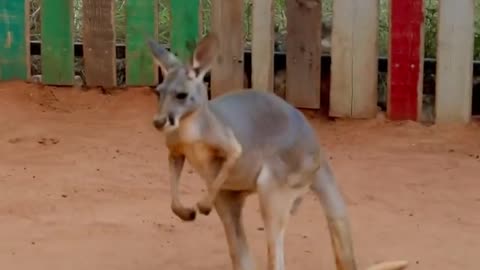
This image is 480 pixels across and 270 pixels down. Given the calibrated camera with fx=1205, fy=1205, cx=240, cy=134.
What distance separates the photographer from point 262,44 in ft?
28.3

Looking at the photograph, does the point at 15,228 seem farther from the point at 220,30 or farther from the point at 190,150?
the point at 220,30

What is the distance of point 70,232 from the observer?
6.32m

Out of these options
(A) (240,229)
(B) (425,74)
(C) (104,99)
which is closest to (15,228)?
(A) (240,229)

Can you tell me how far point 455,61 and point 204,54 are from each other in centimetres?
364

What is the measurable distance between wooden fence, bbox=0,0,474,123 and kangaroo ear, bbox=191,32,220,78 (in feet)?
11.5

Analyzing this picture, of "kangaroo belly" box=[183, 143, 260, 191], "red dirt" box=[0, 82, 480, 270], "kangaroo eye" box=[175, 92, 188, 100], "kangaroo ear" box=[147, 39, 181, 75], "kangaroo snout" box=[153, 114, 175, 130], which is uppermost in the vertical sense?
"kangaroo ear" box=[147, 39, 181, 75]

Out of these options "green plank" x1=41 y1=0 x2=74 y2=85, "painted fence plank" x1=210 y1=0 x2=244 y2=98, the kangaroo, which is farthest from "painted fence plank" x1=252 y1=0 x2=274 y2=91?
the kangaroo

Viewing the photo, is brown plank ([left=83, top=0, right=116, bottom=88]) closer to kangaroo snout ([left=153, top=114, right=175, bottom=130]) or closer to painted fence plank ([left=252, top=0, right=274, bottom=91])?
painted fence plank ([left=252, top=0, right=274, bottom=91])

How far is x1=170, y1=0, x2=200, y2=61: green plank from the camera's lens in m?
8.76

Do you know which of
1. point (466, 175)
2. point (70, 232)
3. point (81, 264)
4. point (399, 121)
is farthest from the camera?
point (399, 121)

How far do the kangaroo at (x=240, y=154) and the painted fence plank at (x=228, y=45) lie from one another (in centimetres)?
332

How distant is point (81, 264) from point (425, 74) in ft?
11.7

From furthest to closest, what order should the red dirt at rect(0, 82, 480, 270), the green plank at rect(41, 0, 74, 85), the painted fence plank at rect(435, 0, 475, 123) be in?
the green plank at rect(41, 0, 74, 85) < the painted fence plank at rect(435, 0, 475, 123) < the red dirt at rect(0, 82, 480, 270)

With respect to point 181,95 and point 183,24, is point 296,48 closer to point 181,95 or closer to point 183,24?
point 183,24
